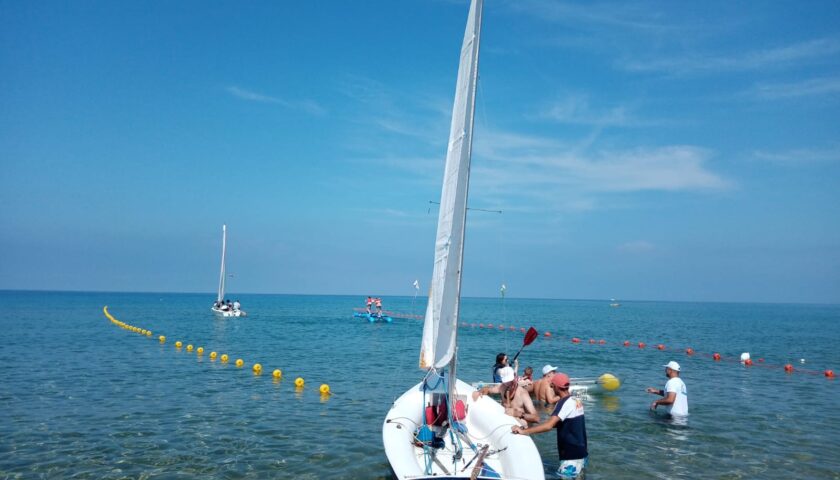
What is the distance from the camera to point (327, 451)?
12.8 metres

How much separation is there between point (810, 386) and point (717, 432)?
12096mm

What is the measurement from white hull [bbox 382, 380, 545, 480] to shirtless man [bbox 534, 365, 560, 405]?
5.31 metres

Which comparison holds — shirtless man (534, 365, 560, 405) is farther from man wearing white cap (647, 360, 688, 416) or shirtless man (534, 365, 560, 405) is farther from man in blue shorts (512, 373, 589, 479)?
man in blue shorts (512, 373, 589, 479)

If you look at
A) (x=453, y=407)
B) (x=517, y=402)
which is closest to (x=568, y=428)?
(x=453, y=407)

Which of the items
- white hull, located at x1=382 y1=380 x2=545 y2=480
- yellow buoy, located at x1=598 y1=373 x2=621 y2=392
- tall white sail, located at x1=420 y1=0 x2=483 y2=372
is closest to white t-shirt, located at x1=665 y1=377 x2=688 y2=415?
yellow buoy, located at x1=598 y1=373 x2=621 y2=392

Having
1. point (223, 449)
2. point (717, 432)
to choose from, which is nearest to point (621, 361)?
point (717, 432)

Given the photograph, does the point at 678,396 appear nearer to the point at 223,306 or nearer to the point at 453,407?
the point at 453,407

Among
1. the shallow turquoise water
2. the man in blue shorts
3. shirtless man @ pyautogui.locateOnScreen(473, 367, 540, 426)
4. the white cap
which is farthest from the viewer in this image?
shirtless man @ pyautogui.locateOnScreen(473, 367, 540, 426)

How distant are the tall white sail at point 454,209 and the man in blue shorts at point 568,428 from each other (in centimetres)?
222

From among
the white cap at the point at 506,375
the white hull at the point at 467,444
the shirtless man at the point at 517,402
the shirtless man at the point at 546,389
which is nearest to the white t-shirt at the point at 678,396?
the shirtless man at the point at 546,389

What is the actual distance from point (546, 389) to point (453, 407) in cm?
734

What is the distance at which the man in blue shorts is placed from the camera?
8.44m

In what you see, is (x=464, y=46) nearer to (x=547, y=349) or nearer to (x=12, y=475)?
(x=12, y=475)

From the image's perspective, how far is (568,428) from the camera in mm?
8523
